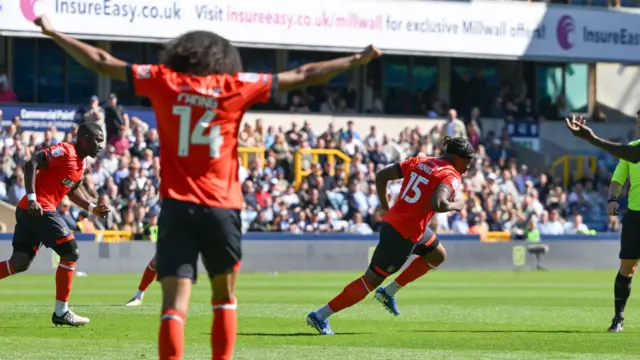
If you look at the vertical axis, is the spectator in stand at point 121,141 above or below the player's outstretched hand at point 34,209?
below

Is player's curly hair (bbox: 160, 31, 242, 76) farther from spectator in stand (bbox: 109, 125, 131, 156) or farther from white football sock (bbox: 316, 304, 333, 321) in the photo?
spectator in stand (bbox: 109, 125, 131, 156)

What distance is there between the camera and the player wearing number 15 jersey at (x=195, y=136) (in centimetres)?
784

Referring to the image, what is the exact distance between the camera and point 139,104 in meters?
36.7

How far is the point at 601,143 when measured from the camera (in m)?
10.0

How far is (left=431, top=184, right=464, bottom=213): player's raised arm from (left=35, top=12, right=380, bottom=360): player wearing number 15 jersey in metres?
5.23

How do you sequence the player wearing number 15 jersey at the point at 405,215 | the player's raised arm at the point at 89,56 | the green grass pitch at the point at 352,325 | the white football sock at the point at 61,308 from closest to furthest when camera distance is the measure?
the player's raised arm at the point at 89,56 → the green grass pitch at the point at 352,325 → the player wearing number 15 jersey at the point at 405,215 → the white football sock at the point at 61,308

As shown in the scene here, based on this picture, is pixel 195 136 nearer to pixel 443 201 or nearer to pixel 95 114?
pixel 443 201

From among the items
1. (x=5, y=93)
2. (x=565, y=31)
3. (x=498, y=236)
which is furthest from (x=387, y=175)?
(x=565, y=31)

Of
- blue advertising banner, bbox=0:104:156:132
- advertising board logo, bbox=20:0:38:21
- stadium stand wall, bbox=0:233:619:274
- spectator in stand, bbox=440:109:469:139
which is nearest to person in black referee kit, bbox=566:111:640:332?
stadium stand wall, bbox=0:233:619:274

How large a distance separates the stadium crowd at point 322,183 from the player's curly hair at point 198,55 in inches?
820

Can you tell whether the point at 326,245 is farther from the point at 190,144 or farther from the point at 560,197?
the point at 190,144

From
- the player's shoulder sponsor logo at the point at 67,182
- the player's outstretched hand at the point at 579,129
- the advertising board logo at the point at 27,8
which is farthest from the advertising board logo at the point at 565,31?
the player's outstretched hand at the point at 579,129

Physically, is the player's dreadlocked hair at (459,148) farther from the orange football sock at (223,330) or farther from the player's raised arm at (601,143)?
the orange football sock at (223,330)

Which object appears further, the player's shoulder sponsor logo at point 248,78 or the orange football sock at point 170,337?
the player's shoulder sponsor logo at point 248,78
